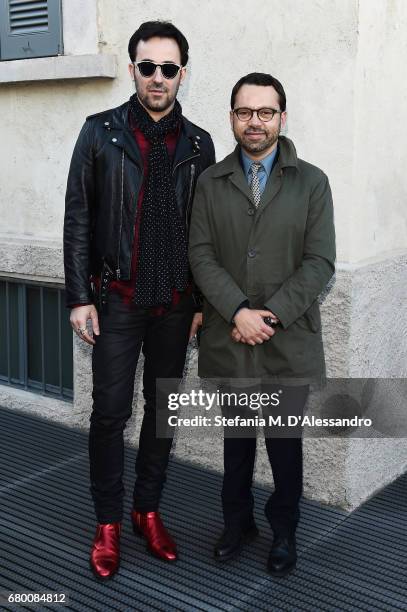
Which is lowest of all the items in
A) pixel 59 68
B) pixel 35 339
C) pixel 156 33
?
pixel 35 339

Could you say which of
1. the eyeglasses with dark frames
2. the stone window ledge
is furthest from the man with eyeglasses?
the stone window ledge

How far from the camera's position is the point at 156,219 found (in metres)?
2.99

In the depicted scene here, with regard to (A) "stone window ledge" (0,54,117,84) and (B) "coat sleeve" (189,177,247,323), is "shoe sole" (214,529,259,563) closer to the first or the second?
(B) "coat sleeve" (189,177,247,323)

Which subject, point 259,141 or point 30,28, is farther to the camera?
point 30,28

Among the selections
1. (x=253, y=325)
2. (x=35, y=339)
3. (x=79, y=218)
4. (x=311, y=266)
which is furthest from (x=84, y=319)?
(x=35, y=339)

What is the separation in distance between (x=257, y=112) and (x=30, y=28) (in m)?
2.36

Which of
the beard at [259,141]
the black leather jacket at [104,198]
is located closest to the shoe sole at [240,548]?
the black leather jacket at [104,198]

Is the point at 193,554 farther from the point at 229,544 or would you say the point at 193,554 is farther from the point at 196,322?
the point at 196,322

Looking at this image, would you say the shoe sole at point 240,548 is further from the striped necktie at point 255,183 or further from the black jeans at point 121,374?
the striped necktie at point 255,183

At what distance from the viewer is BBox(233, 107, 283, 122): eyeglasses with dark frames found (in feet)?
9.26

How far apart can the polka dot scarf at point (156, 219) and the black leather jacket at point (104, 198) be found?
0.15 feet

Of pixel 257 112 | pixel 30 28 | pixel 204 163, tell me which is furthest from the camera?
pixel 30 28

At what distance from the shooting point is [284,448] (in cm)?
305

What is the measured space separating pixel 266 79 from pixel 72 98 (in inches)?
74.9
